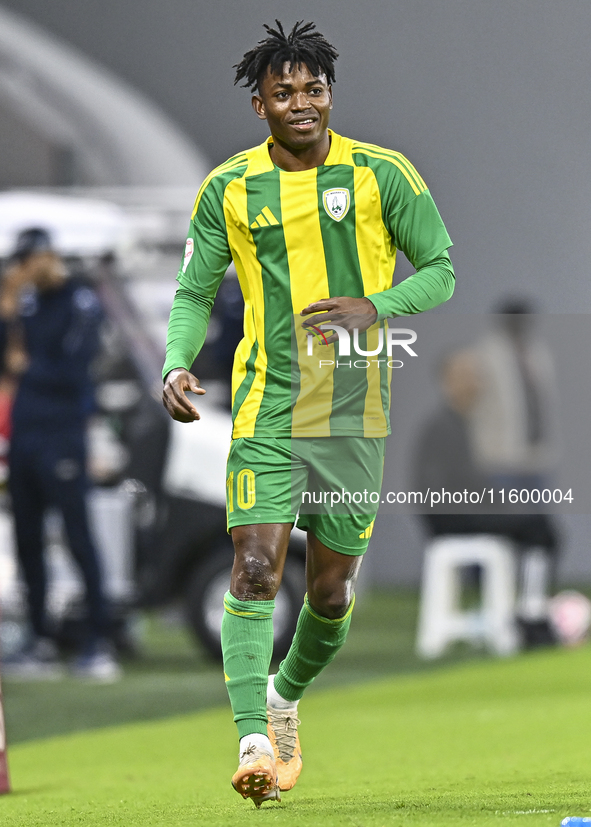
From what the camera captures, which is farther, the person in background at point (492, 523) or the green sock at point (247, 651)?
the person in background at point (492, 523)

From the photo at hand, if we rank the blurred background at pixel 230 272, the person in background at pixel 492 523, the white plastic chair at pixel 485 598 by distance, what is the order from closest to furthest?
the blurred background at pixel 230 272, the person in background at pixel 492 523, the white plastic chair at pixel 485 598

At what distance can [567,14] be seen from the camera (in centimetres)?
1410

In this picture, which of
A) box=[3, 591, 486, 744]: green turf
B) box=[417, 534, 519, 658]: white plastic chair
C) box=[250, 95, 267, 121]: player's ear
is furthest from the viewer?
box=[417, 534, 519, 658]: white plastic chair

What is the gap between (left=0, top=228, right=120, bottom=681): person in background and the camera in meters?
8.02

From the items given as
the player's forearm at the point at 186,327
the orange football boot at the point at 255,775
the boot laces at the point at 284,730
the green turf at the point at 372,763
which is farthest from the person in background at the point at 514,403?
the orange football boot at the point at 255,775

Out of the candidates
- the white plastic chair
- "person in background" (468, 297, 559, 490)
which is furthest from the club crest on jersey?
the white plastic chair

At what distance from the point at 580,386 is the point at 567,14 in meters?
9.25

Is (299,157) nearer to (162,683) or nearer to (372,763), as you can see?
(372,763)

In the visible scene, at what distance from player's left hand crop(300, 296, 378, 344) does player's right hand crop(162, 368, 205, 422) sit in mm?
330

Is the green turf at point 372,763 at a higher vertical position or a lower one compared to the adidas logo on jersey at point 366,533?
lower

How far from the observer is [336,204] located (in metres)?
3.74

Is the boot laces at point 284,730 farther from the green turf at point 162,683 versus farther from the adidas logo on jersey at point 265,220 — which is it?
the green turf at point 162,683

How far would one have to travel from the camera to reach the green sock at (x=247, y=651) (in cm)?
356

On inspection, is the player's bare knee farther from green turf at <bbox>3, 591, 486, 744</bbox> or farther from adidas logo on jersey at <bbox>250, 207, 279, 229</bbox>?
green turf at <bbox>3, 591, 486, 744</bbox>
